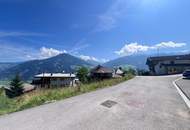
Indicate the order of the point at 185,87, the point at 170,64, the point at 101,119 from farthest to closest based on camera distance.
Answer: the point at 170,64 < the point at 185,87 < the point at 101,119

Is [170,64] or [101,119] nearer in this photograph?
[101,119]

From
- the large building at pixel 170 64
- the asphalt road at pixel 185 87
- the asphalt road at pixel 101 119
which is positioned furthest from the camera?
the large building at pixel 170 64

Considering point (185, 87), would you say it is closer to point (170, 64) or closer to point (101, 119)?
point (101, 119)

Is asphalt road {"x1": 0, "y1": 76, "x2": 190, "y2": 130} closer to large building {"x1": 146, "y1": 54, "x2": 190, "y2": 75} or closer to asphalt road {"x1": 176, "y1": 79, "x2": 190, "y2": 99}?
asphalt road {"x1": 176, "y1": 79, "x2": 190, "y2": 99}

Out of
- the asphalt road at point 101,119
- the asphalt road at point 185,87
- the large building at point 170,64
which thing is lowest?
the asphalt road at point 101,119

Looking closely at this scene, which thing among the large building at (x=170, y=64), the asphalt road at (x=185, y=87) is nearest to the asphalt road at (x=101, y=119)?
the asphalt road at (x=185, y=87)

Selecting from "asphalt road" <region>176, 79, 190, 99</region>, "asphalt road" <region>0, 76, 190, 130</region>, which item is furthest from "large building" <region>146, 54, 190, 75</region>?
"asphalt road" <region>0, 76, 190, 130</region>

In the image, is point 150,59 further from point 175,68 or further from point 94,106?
point 94,106

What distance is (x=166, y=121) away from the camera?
689 cm

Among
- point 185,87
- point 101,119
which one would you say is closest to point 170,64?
point 185,87

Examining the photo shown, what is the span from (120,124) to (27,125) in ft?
9.08

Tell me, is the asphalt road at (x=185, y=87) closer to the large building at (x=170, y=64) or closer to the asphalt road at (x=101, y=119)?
the asphalt road at (x=101, y=119)

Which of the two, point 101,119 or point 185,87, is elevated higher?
point 185,87

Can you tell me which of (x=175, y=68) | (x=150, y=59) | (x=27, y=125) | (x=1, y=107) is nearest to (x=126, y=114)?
(x=27, y=125)
